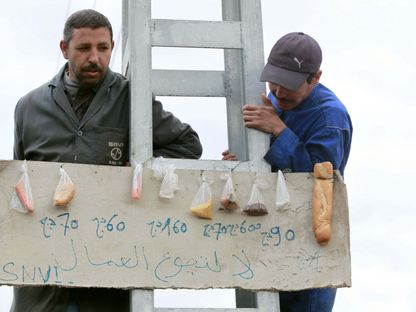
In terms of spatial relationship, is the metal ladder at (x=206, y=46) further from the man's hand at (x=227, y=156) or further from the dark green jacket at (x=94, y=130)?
the dark green jacket at (x=94, y=130)

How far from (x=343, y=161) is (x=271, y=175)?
501 mm

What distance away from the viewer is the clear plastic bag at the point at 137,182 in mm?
3621

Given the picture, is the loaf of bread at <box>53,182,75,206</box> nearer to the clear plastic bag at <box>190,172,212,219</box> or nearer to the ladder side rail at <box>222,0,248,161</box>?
the clear plastic bag at <box>190,172,212,219</box>

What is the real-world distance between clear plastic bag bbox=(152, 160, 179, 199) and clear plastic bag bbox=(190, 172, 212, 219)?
0.32 feet

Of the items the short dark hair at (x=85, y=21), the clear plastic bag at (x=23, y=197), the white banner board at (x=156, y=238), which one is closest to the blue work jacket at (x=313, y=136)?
the white banner board at (x=156, y=238)

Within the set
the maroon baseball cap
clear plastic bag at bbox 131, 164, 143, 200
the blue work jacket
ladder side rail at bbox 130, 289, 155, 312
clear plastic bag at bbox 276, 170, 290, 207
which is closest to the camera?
ladder side rail at bbox 130, 289, 155, 312

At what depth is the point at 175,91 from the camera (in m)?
4.23

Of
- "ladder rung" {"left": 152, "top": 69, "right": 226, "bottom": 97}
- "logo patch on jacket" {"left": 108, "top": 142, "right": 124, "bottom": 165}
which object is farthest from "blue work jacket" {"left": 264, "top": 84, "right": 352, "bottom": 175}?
"logo patch on jacket" {"left": 108, "top": 142, "right": 124, "bottom": 165}

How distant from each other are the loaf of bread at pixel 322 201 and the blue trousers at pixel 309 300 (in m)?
0.38

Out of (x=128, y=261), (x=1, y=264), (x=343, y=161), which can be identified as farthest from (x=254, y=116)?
(x=1, y=264)

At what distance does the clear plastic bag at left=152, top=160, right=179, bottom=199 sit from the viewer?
364cm

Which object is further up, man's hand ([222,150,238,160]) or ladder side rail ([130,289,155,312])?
man's hand ([222,150,238,160])

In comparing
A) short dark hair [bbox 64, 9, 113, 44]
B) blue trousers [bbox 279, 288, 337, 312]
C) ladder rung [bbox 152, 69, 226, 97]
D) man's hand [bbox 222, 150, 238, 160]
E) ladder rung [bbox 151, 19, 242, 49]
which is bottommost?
blue trousers [bbox 279, 288, 337, 312]

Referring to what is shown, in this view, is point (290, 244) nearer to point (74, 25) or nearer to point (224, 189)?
point (224, 189)
